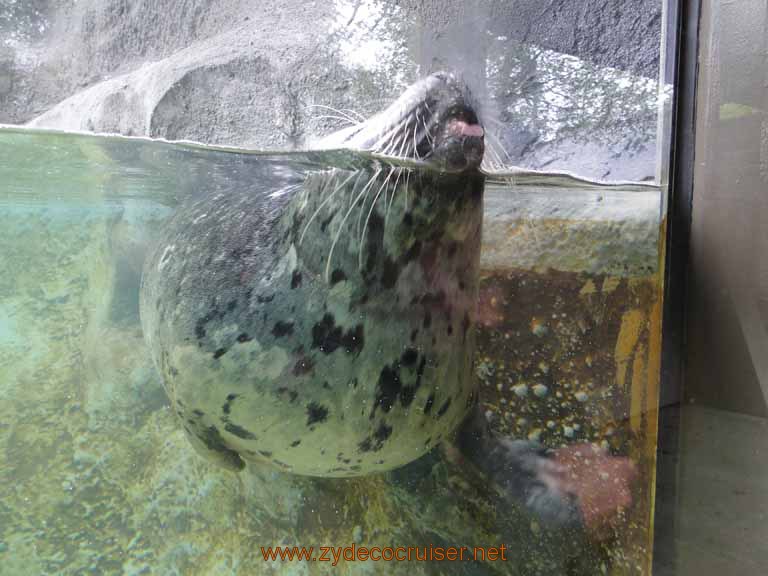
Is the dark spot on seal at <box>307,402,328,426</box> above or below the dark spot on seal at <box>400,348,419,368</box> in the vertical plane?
below

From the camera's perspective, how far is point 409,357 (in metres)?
1.42

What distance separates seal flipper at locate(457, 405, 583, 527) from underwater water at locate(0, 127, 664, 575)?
45 millimetres

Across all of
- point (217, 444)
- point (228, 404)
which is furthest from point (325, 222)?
point (217, 444)

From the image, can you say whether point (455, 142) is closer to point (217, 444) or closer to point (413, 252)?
point (413, 252)

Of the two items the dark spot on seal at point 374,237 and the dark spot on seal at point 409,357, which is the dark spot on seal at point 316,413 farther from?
the dark spot on seal at point 374,237

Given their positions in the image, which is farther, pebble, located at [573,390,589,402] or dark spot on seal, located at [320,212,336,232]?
pebble, located at [573,390,589,402]

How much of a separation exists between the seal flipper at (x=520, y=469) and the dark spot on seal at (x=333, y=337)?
0.58m

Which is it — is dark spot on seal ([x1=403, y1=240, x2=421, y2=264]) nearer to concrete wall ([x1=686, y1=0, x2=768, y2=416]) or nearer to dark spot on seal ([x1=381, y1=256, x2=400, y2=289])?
dark spot on seal ([x1=381, y1=256, x2=400, y2=289])

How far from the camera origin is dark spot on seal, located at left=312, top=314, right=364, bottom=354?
1390mm

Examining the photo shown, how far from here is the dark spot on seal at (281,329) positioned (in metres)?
1.41

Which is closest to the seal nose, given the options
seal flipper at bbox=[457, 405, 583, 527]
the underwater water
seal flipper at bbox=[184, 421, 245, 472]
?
the underwater water

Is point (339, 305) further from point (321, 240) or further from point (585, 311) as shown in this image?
point (585, 311)

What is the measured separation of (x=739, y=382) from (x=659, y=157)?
655mm

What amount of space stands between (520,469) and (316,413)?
0.76 metres
